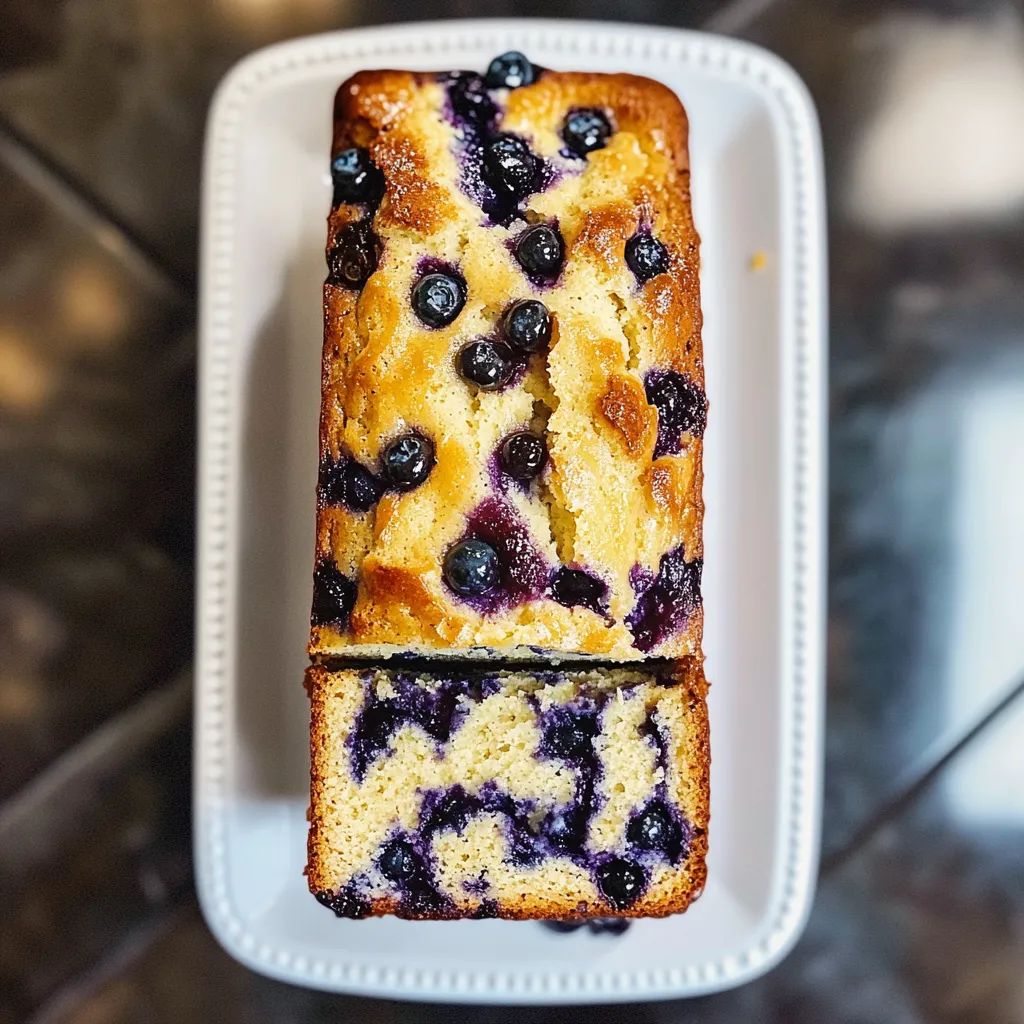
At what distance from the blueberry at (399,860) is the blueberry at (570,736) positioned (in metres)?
0.26

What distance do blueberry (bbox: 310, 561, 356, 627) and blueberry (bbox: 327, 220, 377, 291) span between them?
421 mm

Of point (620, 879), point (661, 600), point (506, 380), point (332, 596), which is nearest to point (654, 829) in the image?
point (620, 879)

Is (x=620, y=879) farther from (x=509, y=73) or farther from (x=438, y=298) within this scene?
(x=509, y=73)

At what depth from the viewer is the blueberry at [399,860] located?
150 centimetres

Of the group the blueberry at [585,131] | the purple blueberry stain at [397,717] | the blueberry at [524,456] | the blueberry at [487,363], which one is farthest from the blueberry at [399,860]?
the blueberry at [585,131]

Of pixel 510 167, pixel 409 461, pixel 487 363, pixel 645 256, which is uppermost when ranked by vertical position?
pixel 510 167

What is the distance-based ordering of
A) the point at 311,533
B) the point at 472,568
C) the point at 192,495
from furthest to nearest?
the point at 192,495, the point at 311,533, the point at 472,568

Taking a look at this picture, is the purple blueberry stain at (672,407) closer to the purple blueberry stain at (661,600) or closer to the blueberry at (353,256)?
the purple blueberry stain at (661,600)

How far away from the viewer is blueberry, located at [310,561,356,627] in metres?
1.45

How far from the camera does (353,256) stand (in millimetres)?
1479

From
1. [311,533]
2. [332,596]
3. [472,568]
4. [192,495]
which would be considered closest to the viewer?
[472,568]

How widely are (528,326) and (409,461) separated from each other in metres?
0.25

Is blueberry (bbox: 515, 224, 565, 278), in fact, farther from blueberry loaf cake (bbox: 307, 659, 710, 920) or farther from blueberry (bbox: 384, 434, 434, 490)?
blueberry loaf cake (bbox: 307, 659, 710, 920)

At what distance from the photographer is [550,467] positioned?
4.56 feet
